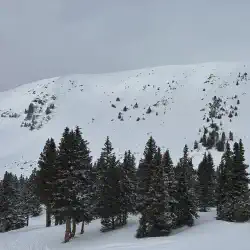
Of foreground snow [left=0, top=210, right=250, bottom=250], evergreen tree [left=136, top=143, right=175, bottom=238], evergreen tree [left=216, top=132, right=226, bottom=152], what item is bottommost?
foreground snow [left=0, top=210, right=250, bottom=250]

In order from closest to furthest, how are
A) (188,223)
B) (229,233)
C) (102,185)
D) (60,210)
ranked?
(229,233), (60,210), (188,223), (102,185)

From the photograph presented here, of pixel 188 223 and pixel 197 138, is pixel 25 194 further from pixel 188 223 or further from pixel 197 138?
pixel 197 138

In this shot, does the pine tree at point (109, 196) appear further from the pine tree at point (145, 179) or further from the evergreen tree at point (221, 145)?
the evergreen tree at point (221, 145)

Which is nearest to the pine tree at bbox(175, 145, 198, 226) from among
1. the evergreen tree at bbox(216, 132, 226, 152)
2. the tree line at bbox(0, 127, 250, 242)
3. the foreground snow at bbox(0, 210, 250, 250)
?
the tree line at bbox(0, 127, 250, 242)

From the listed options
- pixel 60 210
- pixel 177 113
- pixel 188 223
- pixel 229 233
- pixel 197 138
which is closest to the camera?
pixel 229 233

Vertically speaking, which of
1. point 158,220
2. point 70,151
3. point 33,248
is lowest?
point 33,248

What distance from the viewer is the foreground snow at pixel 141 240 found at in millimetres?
23781

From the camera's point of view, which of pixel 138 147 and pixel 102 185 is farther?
pixel 138 147

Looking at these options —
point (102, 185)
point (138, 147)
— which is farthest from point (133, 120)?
point (102, 185)

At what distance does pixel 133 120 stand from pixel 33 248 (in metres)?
170

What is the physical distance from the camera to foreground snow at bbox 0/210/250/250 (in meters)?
23.8

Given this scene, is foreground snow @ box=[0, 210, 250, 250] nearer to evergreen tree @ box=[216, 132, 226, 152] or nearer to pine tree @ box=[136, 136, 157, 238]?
pine tree @ box=[136, 136, 157, 238]

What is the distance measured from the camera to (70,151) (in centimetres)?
3403

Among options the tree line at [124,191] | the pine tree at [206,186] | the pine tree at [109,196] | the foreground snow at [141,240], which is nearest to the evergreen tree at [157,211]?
the tree line at [124,191]
